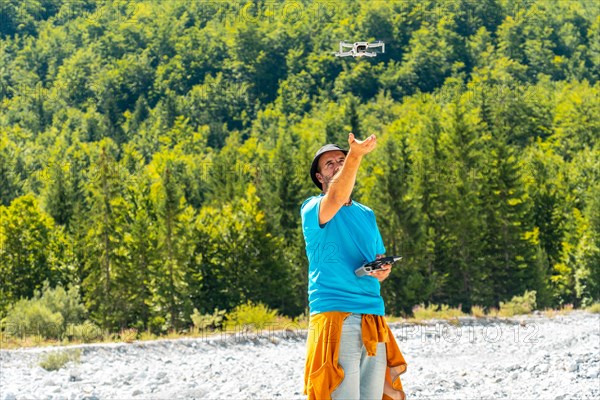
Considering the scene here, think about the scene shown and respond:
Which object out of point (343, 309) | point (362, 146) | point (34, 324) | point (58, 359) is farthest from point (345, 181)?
point (34, 324)

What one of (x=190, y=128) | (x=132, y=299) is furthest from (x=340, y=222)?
(x=190, y=128)

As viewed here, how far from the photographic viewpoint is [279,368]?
15.7 metres

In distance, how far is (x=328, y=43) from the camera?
525 feet

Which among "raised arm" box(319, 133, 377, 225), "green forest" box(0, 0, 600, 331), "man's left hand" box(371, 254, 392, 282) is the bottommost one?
"green forest" box(0, 0, 600, 331)

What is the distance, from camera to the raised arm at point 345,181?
4.49 meters

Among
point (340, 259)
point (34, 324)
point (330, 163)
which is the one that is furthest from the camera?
point (34, 324)

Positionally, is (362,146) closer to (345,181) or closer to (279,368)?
(345,181)

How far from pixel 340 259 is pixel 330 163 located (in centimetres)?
57

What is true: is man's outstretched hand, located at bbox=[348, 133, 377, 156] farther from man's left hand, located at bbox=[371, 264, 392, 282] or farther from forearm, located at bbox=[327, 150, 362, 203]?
man's left hand, located at bbox=[371, 264, 392, 282]

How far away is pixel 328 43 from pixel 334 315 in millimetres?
157894

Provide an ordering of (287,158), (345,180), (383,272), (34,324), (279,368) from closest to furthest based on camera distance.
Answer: (345,180) → (383,272) → (279,368) → (34,324) → (287,158)

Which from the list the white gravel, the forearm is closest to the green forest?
the white gravel

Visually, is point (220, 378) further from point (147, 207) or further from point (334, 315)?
point (147, 207)

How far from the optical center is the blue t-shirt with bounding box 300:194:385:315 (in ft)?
16.2
